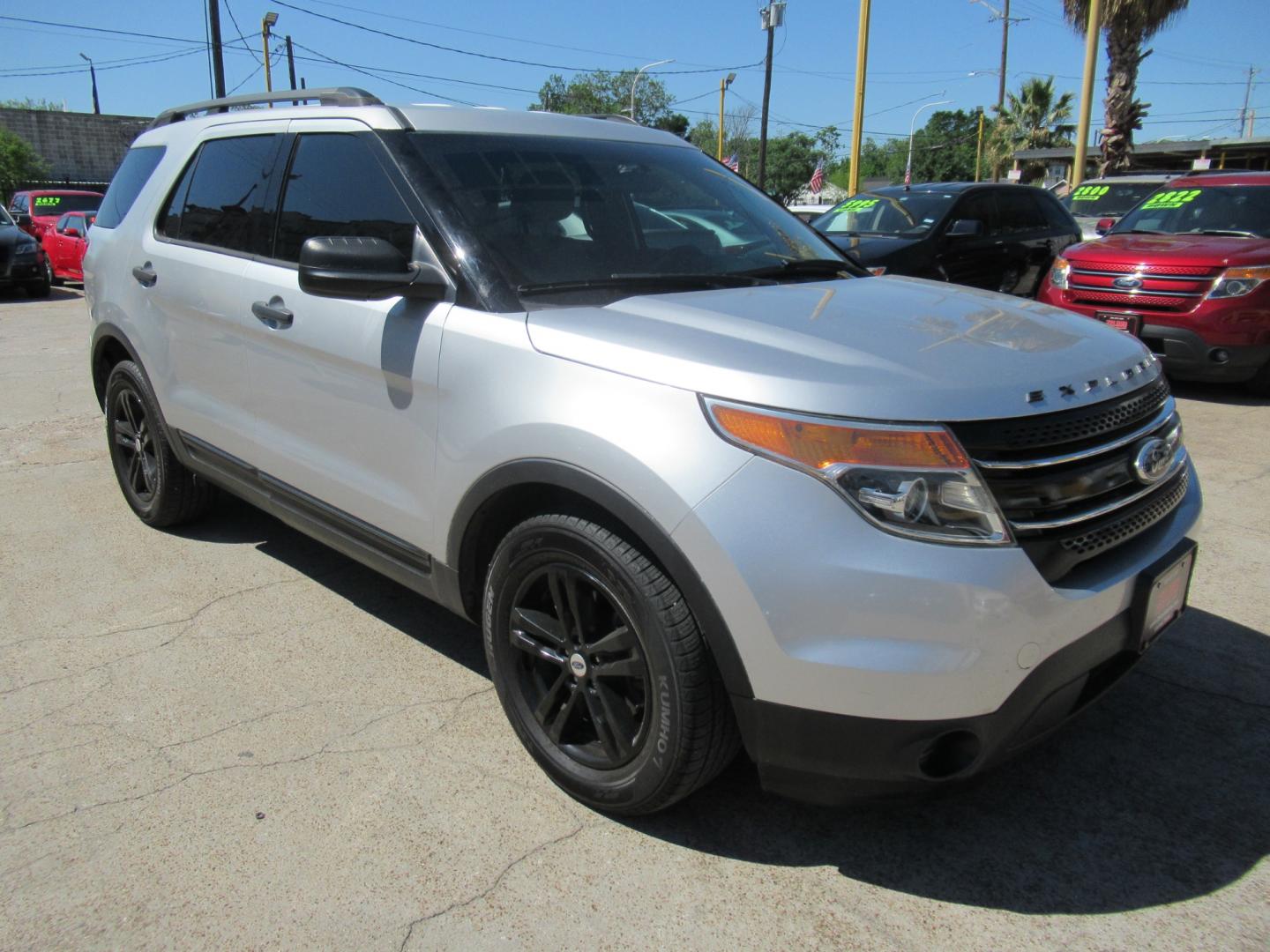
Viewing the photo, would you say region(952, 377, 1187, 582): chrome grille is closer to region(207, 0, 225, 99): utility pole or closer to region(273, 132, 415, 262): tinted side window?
region(273, 132, 415, 262): tinted side window

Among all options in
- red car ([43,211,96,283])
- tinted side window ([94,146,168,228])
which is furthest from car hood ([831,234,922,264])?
red car ([43,211,96,283])

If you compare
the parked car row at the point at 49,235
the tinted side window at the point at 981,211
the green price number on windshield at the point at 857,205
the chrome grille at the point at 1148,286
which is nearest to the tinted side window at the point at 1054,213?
the tinted side window at the point at 981,211

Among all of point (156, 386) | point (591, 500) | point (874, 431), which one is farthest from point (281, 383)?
point (874, 431)

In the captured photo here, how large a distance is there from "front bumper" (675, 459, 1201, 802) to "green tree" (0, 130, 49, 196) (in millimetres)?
46653

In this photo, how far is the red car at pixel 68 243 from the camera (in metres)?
16.4

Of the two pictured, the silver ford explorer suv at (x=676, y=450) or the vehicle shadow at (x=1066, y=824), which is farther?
the vehicle shadow at (x=1066, y=824)

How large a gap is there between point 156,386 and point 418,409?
6.73 feet

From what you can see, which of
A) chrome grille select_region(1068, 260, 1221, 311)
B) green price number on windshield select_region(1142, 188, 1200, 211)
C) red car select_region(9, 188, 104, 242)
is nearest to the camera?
chrome grille select_region(1068, 260, 1221, 311)

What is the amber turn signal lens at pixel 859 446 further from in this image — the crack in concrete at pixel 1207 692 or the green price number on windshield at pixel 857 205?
the green price number on windshield at pixel 857 205

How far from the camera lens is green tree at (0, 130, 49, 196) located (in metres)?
40.3

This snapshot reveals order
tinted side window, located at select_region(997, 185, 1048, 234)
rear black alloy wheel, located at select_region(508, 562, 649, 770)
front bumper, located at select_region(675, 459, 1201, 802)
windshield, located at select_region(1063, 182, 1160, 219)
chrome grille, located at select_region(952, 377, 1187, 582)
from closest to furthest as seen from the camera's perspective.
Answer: front bumper, located at select_region(675, 459, 1201, 802) → chrome grille, located at select_region(952, 377, 1187, 582) → rear black alloy wheel, located at select_region(508, 562, 649, 770) → tinted side window, located at select_region(997, 185, 1048, 234) → windshield, located at select_region(1063, 182, 1160, 219)

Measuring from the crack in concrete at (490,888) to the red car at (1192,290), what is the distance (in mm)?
5703

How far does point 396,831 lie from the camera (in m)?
2.54

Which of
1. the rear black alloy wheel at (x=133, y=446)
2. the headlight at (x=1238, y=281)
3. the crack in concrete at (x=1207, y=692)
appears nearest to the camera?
the crack in concrete at (x=1207, y=692)
